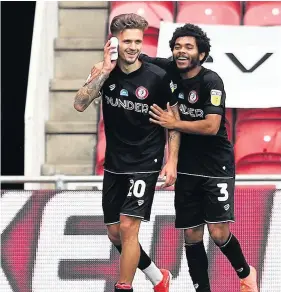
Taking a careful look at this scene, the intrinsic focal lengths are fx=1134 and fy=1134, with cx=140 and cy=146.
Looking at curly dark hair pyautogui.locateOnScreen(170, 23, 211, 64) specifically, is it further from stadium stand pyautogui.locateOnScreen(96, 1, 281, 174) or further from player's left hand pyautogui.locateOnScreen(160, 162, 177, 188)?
stadium stand pyautogui.locateOnScreen(96, 1, 281, 174)

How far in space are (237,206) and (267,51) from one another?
2.93m

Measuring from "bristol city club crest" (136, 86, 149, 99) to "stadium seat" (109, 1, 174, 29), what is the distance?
410 centimetres

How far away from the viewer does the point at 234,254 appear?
286 inches

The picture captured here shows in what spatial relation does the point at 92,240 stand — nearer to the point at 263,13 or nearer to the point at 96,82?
the point at 96,82

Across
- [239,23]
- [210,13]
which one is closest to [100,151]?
[210,13]

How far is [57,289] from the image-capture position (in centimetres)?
798

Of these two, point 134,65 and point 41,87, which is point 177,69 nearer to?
point 134,65

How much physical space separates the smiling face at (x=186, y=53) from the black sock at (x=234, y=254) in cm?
113

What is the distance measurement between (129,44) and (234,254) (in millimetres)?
1510

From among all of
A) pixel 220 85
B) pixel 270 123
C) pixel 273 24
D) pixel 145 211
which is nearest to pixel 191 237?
pixel 145 211

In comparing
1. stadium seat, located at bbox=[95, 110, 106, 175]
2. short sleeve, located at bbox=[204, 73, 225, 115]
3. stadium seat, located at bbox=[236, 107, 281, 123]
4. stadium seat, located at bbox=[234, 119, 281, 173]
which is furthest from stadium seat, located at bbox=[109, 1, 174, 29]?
short sleeve, located at bbox=[204, 73, 225, 115]

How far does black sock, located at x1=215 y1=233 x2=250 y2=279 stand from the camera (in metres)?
7.25

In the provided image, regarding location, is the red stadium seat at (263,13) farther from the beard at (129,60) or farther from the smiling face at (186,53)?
the beard at (129,60)

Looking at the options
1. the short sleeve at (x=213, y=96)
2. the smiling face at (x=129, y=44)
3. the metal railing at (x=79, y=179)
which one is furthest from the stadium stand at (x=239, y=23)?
the smiling face at (x=129, y=44)
